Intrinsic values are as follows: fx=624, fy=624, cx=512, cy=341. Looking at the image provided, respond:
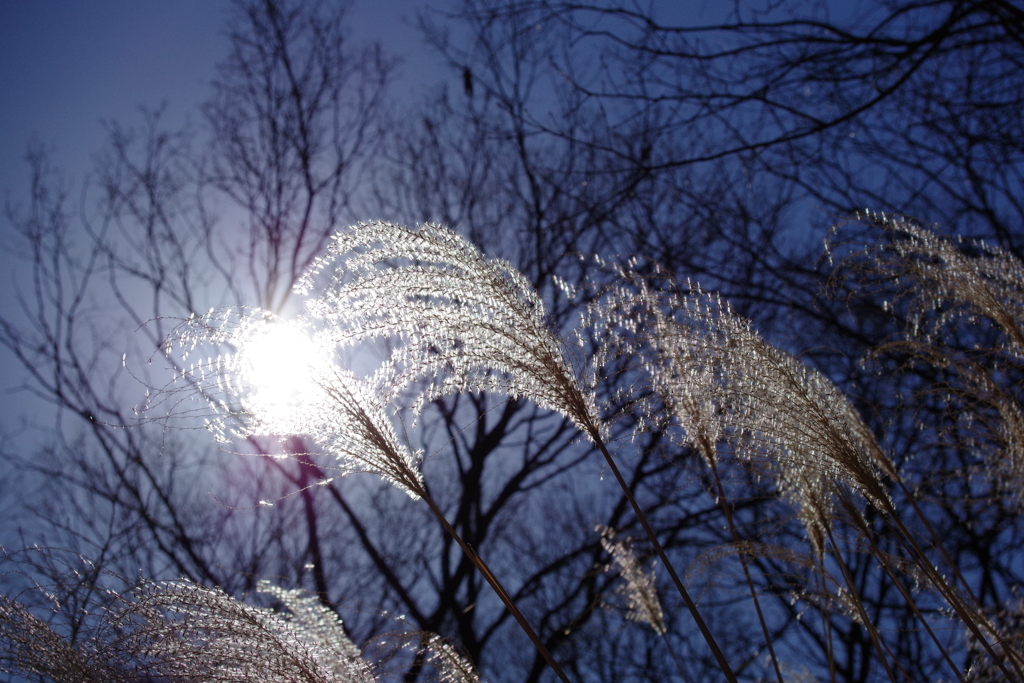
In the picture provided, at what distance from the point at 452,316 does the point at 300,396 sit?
0.38m

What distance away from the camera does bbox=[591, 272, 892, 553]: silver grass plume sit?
1414 mm

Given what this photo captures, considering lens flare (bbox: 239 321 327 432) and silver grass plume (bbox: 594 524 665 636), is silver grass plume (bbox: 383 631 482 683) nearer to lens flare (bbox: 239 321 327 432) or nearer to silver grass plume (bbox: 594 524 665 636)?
lens flare (bbox: 239 321 327 432)

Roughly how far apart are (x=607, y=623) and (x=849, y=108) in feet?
14.9

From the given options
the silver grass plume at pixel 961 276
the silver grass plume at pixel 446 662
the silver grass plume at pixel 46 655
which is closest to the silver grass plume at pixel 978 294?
the silver grass plume at pixel 961 276

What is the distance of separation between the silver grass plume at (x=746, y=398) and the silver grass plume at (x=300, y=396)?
0.64 meters

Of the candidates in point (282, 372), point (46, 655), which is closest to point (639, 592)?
point (282, 372)

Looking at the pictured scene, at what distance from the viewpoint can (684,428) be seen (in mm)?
1701

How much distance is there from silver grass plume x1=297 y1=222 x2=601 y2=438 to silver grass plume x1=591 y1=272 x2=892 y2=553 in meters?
0.30

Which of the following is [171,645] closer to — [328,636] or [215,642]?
[215,642]

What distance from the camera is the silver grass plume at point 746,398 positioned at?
4.64ft

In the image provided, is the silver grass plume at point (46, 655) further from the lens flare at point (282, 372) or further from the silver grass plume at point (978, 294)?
the silver grass plume at point (978, 294)

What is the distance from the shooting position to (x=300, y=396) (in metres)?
1.36

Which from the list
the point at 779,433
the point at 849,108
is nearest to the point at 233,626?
the point at 779,433

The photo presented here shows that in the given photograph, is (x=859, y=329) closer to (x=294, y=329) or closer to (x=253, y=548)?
(x=294, y=329)
